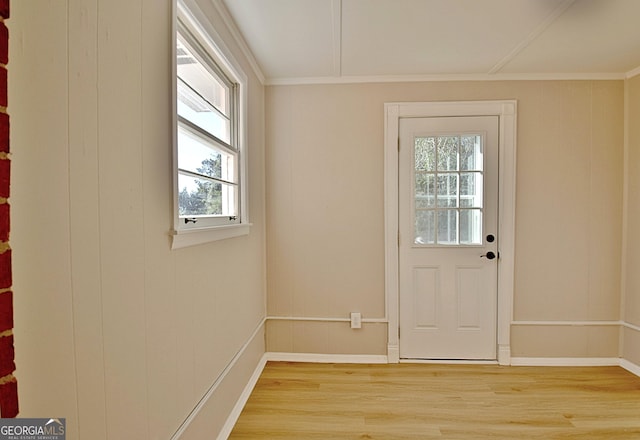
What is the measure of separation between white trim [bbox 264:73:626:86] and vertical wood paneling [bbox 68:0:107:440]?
76.3 inches

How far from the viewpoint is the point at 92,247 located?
0.88m

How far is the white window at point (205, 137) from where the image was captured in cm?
143

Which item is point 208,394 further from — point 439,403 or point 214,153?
point 439,403

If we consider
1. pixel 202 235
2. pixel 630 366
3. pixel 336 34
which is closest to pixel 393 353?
pixel 630 366

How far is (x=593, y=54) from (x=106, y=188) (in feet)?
10.2

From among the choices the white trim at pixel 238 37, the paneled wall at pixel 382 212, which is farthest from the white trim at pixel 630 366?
the white trim at pixel 238 37

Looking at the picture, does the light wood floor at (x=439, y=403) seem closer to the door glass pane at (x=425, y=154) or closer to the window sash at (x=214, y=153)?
the window sash at (x=214, y=153)

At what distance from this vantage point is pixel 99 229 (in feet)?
2.98

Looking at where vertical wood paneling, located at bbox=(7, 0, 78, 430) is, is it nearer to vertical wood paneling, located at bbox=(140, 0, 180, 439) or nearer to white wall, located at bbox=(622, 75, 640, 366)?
vertical wood paneling, located at bbox=(140, 0, 180, 439)

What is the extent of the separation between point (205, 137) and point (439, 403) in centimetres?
217

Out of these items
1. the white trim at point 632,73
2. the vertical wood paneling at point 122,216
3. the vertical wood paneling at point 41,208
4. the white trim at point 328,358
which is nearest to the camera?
the vertical wood paneling at point 41,208

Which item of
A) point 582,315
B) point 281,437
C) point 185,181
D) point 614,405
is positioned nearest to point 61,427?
point 185,181

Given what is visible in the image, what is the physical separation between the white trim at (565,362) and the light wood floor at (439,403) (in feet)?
0.17

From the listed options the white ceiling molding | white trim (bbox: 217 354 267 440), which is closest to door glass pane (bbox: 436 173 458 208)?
the white ceiling molding
